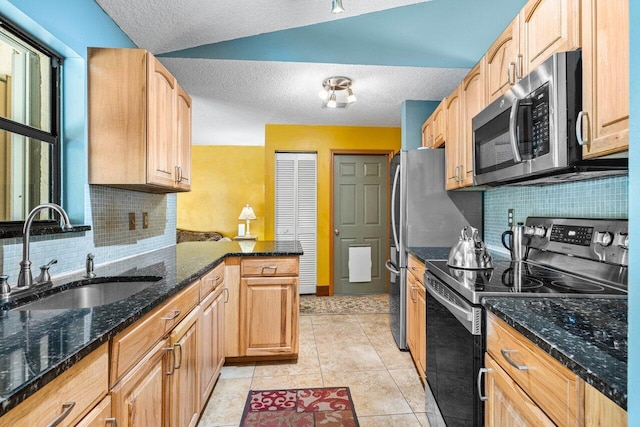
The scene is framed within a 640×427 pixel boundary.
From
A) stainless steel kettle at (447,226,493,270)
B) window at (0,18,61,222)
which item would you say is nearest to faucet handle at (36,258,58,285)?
window at (0,18,61,222)

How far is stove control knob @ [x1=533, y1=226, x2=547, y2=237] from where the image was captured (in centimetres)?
193

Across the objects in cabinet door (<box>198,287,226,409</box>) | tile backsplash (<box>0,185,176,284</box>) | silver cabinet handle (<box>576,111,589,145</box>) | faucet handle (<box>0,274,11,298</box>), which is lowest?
cabinet door (<box>198,287,226,409</box>)

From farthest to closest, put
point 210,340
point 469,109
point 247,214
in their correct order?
point 247,214 → point 469,109 → point 210,340

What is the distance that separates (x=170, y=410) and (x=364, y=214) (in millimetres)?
3734

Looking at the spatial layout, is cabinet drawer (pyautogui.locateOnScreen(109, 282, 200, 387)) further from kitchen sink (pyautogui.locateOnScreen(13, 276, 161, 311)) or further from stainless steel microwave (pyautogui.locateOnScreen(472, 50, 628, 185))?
stainless steel microwave (pyautogui.locateOnScreen(472, 50, 628, 185))

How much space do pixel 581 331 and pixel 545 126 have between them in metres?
0.83

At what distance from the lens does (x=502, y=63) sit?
1.80 metres

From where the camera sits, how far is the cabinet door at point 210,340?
185 centimetres

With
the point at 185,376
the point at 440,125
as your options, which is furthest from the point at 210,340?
the point at 440,125

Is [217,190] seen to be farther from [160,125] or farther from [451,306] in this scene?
[451,306]

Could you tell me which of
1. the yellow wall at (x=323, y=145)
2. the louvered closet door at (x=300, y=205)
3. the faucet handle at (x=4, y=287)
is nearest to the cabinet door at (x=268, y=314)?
the faucet handle at (x=4, y=287)

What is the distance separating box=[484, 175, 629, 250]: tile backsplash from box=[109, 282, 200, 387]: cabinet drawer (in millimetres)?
1894

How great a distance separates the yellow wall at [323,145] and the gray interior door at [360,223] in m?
0.14

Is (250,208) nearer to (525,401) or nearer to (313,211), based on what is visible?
(313,211)
